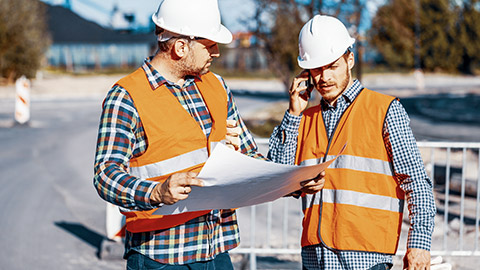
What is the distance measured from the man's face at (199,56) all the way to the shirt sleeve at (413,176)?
2.55 feet

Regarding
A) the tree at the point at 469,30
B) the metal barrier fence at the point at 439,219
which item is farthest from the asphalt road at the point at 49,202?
the tree at the point at 469,30

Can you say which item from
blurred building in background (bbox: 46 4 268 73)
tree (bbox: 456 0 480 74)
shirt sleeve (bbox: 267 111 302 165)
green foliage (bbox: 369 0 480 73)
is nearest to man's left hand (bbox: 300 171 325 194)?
shirt sleeve (bbox: 267 111 302 165)

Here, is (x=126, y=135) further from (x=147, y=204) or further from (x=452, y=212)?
(x=452, y=212)

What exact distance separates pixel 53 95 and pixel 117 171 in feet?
99.0

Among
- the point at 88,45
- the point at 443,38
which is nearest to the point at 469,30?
the point at 443,38

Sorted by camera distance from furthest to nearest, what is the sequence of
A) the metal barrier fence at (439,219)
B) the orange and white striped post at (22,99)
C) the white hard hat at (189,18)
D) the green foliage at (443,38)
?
the green foliage at (443,38) < the orange and white striped post at (22,99) < the metal barrier fence at (439,219) < the white hard hat at (189,18)

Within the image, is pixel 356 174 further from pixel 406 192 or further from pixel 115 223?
pixel 115 223

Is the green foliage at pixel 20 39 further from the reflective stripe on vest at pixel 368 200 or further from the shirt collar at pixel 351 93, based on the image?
the reflective stripe on vest at pixel 368 200

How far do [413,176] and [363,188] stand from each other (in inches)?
8.2

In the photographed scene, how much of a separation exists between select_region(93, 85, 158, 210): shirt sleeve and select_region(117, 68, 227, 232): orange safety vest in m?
0.04

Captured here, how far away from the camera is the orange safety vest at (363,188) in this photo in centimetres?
247

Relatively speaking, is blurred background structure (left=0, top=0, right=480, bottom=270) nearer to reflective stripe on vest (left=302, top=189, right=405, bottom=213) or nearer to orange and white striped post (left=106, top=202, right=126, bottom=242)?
Result: orange and white striped post (left=106, top=202, right=126, bottom=242)

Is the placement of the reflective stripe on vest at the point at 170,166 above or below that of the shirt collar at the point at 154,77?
below

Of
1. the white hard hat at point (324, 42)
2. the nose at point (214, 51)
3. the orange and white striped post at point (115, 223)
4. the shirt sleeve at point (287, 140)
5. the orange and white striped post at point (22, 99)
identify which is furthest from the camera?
the orange and white striped post at point (22, 99)
